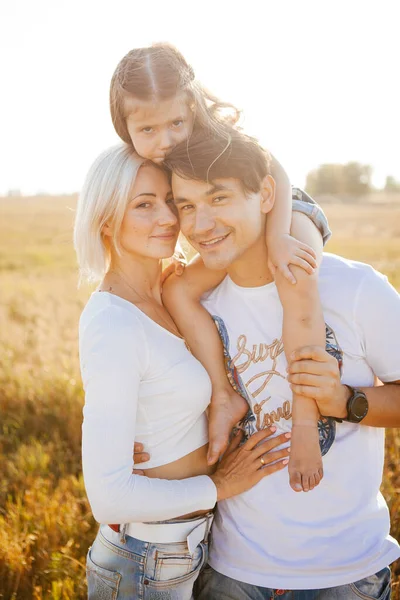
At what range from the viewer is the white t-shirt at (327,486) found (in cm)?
237

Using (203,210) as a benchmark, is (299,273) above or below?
below

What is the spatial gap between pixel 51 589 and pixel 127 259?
186 centimetres

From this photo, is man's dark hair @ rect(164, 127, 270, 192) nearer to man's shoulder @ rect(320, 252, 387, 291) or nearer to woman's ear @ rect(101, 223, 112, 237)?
woman's ear @ rect(101, 223, 112, 237)

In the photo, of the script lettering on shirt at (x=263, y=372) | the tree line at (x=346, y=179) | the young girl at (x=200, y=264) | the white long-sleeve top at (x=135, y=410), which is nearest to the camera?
the white long-sleeve top at (x=135, y=410)

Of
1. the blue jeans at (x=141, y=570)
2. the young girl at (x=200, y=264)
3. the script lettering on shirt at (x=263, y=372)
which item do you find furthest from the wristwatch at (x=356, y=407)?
the blue jeans at (x=141, y=570)

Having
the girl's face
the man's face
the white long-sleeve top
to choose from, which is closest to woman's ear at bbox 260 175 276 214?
the man's face

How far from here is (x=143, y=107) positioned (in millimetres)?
3191

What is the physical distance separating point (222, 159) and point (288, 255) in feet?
1.66

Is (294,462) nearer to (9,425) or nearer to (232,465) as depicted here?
(232,465)

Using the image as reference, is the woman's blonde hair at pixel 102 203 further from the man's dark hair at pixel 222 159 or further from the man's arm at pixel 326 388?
the man's arm at pixel 326 388

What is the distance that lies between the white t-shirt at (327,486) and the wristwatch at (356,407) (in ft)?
0.46

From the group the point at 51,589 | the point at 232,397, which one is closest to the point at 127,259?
the point at 232,397

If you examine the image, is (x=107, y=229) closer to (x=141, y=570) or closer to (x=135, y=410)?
(x=135, y=410)

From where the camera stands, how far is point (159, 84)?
3.16 meters
